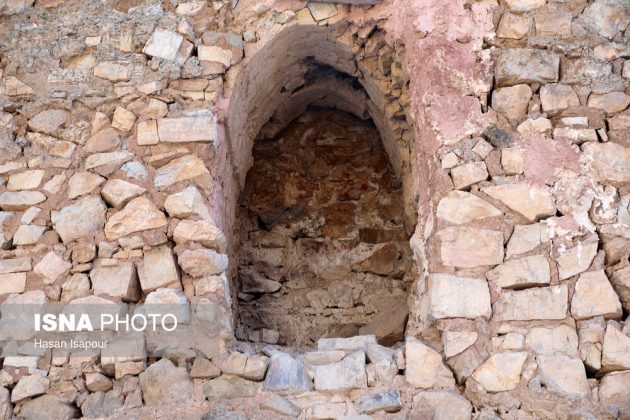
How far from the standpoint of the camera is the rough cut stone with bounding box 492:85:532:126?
3.01 metres

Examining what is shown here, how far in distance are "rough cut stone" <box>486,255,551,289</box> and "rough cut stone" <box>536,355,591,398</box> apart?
30 cm

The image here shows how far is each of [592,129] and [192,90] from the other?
180 cm

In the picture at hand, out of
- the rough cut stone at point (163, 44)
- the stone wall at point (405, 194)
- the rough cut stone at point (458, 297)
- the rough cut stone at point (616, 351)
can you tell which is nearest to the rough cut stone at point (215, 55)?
the stone wall at point (405, 194)

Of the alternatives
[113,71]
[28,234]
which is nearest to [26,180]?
[28,234]

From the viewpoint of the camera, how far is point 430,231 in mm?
2938

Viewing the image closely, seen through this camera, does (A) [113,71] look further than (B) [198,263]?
Yes

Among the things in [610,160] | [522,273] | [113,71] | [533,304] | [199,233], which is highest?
[113,71]

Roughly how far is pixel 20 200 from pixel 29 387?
33.5 inches

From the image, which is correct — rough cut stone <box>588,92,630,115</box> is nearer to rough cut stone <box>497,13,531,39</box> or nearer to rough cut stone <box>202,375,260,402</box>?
rough cut stone <box>497,13,531,39</box>

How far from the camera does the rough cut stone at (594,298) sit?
8.71 ft

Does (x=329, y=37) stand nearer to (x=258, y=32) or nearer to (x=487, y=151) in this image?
(x=258, y=32)

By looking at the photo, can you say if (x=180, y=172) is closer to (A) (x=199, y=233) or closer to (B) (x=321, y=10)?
(A) (x=199, y=233)

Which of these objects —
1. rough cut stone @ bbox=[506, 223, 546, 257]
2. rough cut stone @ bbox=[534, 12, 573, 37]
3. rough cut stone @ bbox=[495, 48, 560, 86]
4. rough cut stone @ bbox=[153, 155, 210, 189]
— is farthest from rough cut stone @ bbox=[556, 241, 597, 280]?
rough cut stone @ bbox=[153, 155, 210, 189]

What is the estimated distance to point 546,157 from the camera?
2.92 m
